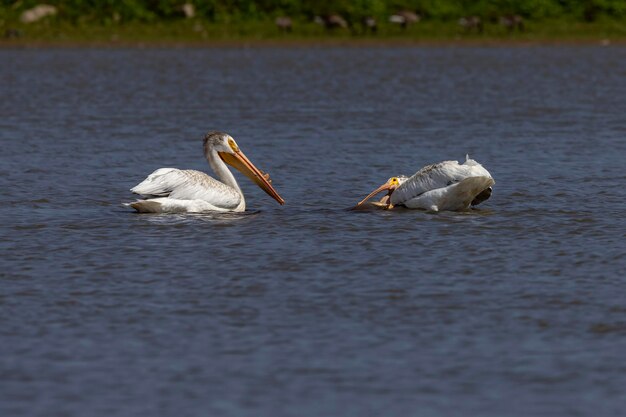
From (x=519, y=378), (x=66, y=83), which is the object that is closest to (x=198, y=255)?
(x=519, y=378)

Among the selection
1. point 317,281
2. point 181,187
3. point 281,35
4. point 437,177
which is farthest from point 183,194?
point 281,35

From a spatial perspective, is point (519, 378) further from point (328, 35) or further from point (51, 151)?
point (328, 35)

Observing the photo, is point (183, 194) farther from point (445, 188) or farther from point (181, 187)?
point (445, 188)

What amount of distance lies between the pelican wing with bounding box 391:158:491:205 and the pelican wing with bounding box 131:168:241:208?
182 centimetres

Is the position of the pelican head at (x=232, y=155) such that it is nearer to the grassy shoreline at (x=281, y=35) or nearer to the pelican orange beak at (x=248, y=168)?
the pelican orange beak at (x=248, y=168)

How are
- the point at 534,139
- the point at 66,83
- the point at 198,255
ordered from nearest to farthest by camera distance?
1. the point at 198,255
2. the point at 534,139
3. the point at 66,83

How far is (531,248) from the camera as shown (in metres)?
12.9

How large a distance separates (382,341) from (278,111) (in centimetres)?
2175

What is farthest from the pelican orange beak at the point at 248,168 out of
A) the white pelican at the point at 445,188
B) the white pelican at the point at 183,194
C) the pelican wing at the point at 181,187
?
the white pelican at the point at 445,188

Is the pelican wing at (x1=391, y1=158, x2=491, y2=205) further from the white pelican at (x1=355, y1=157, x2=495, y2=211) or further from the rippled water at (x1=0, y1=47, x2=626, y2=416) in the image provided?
the rippled water at (x1=0, y1=47, x2=626, y2=416)

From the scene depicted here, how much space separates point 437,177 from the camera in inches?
590

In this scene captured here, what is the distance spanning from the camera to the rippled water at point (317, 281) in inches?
323

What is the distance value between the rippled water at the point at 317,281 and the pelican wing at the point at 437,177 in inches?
12.2

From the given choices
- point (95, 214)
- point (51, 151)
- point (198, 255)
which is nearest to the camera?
point (198, 255)
